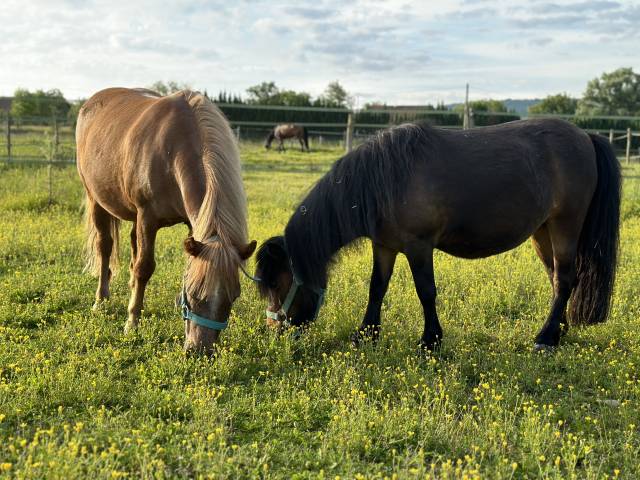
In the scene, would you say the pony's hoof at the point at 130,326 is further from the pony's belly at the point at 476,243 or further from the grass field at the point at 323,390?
the pony's belly at the point at 476,243

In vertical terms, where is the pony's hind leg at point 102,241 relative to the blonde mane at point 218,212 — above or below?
below

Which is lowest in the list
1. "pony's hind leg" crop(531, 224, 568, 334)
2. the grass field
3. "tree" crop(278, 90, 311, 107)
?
the grass field

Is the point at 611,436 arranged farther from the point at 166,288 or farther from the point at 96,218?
the point at 96,218

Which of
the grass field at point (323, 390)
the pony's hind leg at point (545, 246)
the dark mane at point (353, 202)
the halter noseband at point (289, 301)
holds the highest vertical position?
the dark mane at point (353, 202)

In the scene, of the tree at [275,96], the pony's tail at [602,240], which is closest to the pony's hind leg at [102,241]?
the pony's tail at [602,240]

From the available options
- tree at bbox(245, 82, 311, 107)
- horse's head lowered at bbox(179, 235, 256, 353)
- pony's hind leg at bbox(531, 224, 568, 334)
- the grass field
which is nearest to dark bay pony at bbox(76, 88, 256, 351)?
horse's head lowered at bbox(179, 235, 256, 353)

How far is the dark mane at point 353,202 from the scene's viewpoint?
4.33 m

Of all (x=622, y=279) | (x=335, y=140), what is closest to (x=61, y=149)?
(x=622, y=279)

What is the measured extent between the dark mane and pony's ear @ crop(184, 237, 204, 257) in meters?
0.95

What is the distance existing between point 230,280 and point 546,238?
3.14 metres

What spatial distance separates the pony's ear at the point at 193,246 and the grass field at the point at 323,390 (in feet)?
2.60

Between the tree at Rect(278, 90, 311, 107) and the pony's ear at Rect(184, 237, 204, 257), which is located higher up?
the tree at Rect(278, 90, 311, 107)

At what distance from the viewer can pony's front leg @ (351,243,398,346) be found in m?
4.71

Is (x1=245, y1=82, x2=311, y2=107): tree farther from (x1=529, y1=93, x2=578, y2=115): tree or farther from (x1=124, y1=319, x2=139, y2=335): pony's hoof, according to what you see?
(x1=124, y1=319, x2=139, y2=335): pony's hoof
